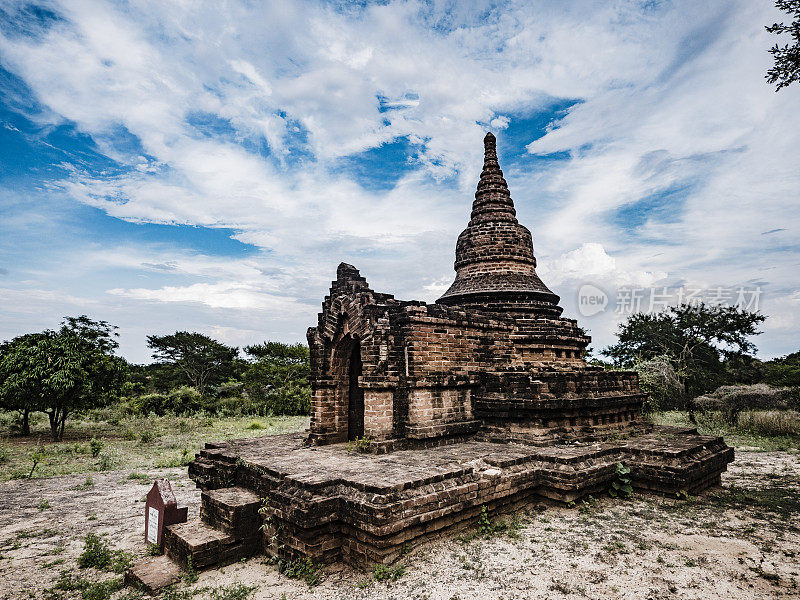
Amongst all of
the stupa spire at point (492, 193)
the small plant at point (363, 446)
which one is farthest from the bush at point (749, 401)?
the small plant at point (363, 446)

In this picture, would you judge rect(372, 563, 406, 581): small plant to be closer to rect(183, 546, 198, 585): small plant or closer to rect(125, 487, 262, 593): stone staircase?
rect(125, 487, 262, 593): stone staircase

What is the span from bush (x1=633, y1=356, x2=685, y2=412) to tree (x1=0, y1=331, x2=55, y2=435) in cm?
2145

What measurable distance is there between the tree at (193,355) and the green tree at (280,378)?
2.58 metres

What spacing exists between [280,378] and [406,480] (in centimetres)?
2276

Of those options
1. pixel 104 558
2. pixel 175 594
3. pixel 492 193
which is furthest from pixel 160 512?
pixel 492 193

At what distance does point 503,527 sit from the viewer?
5.73 meters

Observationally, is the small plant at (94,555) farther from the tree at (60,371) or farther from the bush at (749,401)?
the bush at (749,401)

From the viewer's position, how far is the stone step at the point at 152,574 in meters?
4.82

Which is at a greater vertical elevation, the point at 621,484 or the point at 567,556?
the point at 621,484

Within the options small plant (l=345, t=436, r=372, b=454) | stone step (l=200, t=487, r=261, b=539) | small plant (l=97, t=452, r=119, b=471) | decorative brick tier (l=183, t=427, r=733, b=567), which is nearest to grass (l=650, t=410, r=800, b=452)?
decorative brick tier (l=183, t=427, r=733, b=567)

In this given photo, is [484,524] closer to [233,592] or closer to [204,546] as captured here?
[233,592]

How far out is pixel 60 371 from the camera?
13984 mm

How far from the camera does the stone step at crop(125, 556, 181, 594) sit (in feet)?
15.8

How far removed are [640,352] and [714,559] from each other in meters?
27.4
